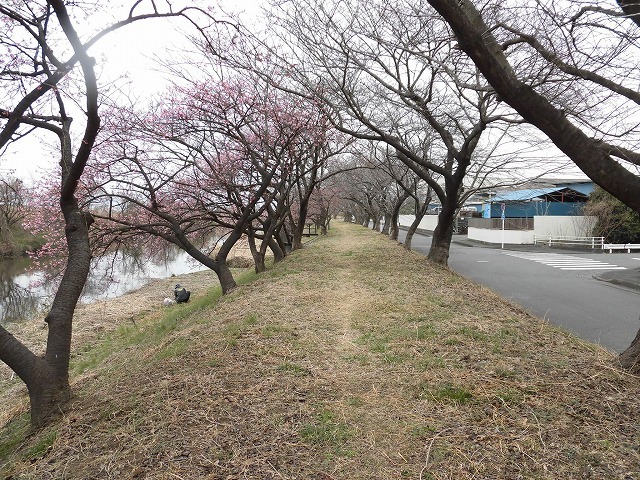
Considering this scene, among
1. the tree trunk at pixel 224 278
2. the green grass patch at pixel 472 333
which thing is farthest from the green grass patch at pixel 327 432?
the tree trunk at pixel 224 278

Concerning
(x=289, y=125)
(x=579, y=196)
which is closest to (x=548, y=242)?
(x=579, y=196)

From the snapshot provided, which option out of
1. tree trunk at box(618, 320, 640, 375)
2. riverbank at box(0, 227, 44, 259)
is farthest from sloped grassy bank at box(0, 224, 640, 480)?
riverbank at box(0, 227, 44, 259)

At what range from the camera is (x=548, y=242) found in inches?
951

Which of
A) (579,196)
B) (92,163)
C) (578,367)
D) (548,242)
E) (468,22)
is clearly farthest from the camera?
(579,196)

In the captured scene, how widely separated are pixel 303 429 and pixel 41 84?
419 cm

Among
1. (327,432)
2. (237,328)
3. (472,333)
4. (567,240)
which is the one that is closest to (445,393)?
(327,432)

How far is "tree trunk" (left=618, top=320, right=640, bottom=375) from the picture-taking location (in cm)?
328

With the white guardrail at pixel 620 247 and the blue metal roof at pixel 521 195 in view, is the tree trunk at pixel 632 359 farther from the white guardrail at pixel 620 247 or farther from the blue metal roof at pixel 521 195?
the white guardrail at pixel 620 247

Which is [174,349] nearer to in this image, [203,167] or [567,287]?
[203,167]

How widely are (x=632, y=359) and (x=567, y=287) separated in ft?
30.8

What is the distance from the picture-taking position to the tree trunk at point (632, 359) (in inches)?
129

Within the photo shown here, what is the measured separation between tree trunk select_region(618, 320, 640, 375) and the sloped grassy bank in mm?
146

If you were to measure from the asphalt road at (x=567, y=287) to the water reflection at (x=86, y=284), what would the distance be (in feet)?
34.6

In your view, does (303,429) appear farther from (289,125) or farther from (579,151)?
(289,125)
